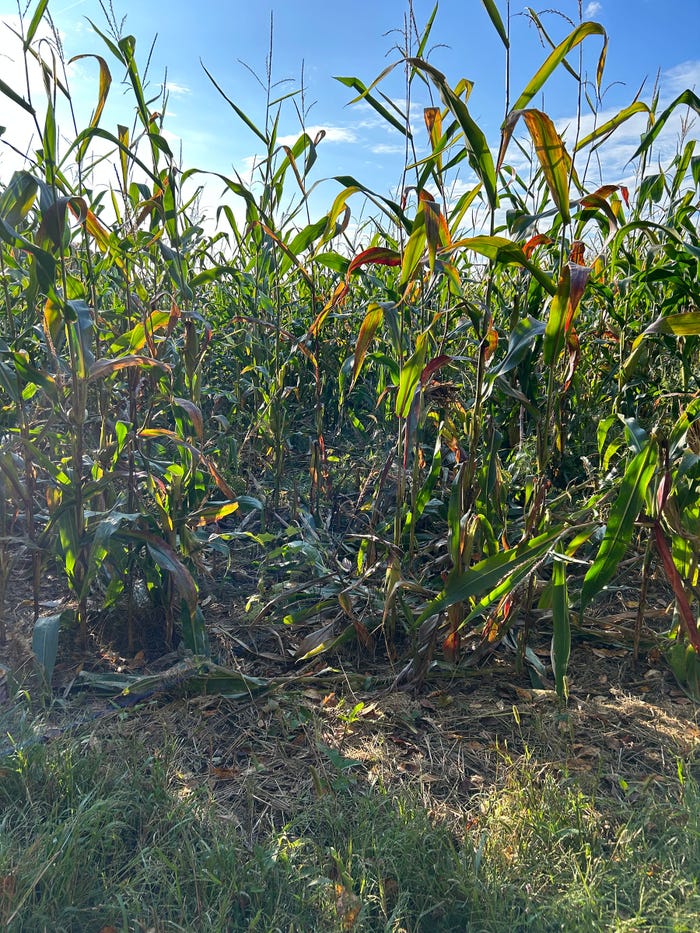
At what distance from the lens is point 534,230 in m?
1.71

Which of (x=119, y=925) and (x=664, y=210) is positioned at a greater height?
(x=664, y=210)

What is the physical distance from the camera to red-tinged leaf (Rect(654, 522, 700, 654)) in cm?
150

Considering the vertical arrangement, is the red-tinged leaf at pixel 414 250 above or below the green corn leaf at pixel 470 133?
below

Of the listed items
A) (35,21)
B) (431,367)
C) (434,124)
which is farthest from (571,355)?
(35,21)

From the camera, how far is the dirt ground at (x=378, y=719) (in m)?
1.48

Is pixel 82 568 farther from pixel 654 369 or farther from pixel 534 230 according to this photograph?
pixel 654 369

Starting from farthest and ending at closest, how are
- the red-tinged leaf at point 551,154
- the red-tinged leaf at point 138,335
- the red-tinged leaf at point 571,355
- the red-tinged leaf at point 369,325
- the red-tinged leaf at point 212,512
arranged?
the red-tinged leaf at point 212,512 → the red-tinged leaf at point 138,335 → the red-tinged leaf at point 369,325 → the red-tinged leaf at point 571,355 → the red-tinged leaf at point 551,154

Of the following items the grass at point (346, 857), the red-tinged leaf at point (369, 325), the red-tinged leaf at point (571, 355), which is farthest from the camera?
the red-tinged leaf at point (369, 325)

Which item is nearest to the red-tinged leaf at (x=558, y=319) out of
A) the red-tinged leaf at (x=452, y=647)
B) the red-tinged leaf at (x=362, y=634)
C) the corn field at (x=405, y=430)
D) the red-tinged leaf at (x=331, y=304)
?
the corn field at (x=405, y=430)

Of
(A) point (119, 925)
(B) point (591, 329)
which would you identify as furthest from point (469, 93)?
(A) point (119, 925)

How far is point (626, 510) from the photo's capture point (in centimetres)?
149

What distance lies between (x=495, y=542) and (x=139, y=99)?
Result: 1.48 m

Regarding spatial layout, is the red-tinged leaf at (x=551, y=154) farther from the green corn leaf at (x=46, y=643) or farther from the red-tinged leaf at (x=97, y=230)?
the green corn leaf at (x=46, y=643)

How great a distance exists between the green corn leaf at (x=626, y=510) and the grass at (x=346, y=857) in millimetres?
459
